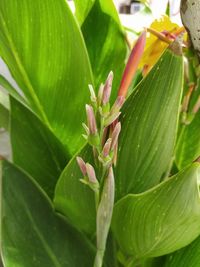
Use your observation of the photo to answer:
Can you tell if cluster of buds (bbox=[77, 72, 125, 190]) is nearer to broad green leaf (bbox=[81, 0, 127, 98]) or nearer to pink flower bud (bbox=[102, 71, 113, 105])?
pink flower bud (bbox=[102, 71, 113, 105])

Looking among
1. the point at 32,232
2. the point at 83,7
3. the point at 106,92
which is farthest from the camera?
the point at 83,7

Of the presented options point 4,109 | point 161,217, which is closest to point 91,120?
point 161,217

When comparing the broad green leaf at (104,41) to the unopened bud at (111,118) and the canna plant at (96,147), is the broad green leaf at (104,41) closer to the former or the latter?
the canna plant at (96,147)

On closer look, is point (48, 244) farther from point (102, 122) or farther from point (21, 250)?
point (102, 122)

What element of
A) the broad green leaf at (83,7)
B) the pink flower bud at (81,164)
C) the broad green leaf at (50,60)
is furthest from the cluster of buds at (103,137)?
the broad green leaf at (83,7)

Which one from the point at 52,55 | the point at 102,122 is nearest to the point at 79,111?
the point at 52,55

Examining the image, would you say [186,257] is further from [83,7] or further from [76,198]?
[83,7]

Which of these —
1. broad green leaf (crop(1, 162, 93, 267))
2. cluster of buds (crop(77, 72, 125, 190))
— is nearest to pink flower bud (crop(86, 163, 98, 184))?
cluster of buds (crop(77, 72, 125, 190))
